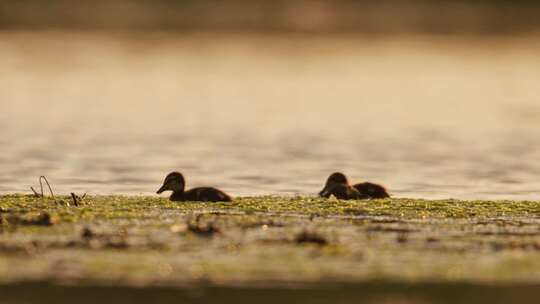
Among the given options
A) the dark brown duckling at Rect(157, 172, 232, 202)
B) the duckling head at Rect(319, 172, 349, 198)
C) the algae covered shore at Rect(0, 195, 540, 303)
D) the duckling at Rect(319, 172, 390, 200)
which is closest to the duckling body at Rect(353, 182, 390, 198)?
the duckling at Rect(319, 172, 390, 200)

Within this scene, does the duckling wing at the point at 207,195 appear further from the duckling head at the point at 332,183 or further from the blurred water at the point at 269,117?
the blurred water at the point at 269,117

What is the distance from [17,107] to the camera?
33875mm

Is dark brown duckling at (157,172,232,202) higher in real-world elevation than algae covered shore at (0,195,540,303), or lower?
higher

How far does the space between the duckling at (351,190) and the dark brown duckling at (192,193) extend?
139 centimetres

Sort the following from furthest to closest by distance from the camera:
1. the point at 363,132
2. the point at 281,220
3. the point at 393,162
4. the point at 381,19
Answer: the point at 381,19, the point at 363,132, the point at 393,162, the point at 281,220

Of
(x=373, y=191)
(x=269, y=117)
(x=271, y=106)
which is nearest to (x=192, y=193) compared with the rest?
(x=373, y=191)

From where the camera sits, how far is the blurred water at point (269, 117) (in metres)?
21.3

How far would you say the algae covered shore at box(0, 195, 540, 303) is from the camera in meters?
11.4

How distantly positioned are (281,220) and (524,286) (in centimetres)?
321

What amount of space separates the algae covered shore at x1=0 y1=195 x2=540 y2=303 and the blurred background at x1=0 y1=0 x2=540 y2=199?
3.72m

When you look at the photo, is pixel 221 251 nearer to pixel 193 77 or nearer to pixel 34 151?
pixel 34 151

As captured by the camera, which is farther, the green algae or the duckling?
the duckling

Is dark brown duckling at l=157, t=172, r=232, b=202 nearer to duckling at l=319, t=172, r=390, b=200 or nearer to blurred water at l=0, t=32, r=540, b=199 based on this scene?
duckling at l=319, t=172, r=390, b=200

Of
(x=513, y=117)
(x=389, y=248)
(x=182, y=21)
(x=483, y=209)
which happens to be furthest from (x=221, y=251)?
(x=182, y=21)
